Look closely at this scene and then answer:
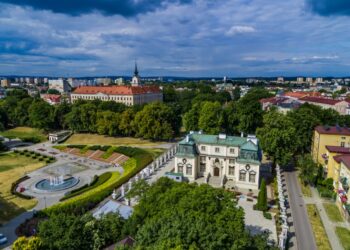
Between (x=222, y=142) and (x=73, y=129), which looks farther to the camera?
(x=73, y=129)

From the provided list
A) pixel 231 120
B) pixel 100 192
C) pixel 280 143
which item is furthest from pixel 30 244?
pixel 231 120

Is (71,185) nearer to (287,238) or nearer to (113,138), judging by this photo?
(113,138)

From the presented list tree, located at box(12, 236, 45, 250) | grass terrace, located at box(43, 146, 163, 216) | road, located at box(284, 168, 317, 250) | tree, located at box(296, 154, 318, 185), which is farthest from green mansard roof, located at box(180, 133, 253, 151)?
tree, located at box(12, 236, 45, 250)

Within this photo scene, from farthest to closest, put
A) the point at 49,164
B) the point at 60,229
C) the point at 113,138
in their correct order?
1. the point at 113,138
2. the point at 49,164
3. the point at 60,229

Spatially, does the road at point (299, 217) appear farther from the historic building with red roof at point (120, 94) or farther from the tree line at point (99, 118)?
the historic building with red roof at point (120, 94)

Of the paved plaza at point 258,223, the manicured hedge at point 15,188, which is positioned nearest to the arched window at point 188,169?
the paved plaza at point 258,223

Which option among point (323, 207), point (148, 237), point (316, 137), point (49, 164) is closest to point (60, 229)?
point (148, 237)
